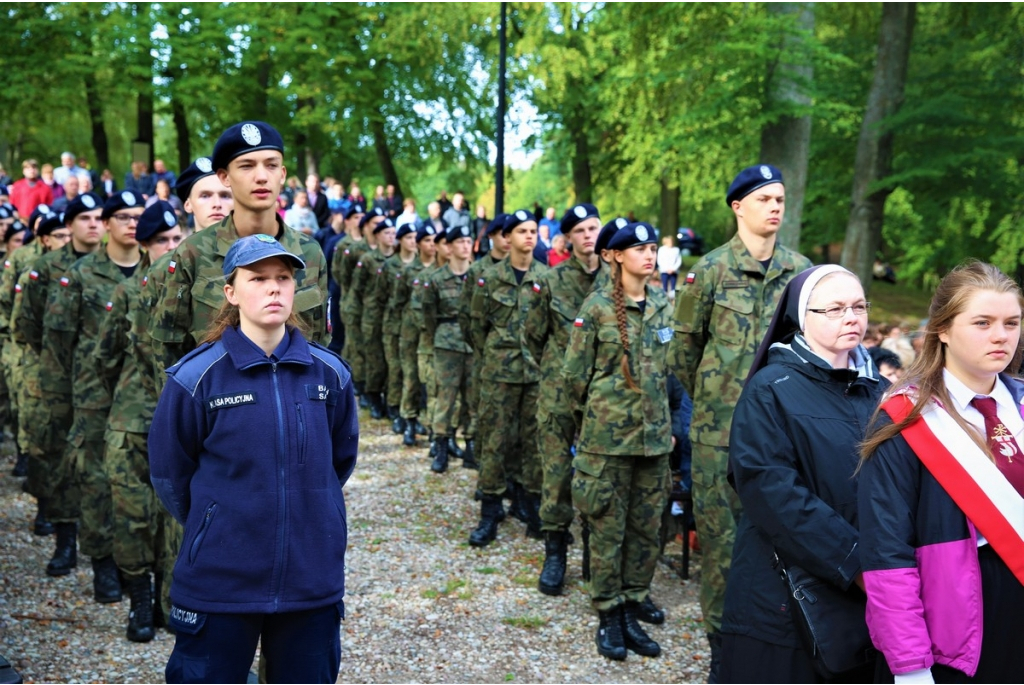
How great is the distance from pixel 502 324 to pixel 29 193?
16233mm

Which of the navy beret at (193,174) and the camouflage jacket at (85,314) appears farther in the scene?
the camouflage jacket at (85,314)

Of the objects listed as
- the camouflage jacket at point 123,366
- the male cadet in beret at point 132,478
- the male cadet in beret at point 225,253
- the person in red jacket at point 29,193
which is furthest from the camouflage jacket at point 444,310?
the person in red jacket at point 29,193

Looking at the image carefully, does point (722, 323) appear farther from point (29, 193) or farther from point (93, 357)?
point (29, 193)

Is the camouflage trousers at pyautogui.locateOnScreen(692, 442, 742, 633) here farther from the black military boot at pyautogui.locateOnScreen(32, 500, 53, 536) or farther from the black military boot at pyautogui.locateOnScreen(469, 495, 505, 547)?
the black military boot at pyautogui.locateOnScreen(32, 500, 53, 536)

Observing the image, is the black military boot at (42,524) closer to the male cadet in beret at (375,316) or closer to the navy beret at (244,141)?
the navy beret at (244,141)

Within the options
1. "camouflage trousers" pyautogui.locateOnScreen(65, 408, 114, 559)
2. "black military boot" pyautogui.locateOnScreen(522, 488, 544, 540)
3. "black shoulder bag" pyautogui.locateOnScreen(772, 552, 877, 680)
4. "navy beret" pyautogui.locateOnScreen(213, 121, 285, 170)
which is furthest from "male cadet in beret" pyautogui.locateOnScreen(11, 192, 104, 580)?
"black shoulder bag" pyautogui.locateOnScreen(772, 552, 877, 680)

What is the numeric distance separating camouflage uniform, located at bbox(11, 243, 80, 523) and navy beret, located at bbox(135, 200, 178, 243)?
4.67ft

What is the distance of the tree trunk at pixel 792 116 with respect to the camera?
573 inches

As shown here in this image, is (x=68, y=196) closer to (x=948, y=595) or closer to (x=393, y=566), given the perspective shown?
(x=393, y=566)

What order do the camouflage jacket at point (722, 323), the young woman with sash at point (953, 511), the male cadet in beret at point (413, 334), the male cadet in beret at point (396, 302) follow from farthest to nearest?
the male cadet in beret at point (396, 302) → the male cadet in beret at point (413, 334) → the camouflage jacket at point (722, 323) → the young woman with sash at point (953, 511)

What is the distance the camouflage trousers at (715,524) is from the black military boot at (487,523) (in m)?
2.72

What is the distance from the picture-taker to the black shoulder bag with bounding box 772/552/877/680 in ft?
10.8

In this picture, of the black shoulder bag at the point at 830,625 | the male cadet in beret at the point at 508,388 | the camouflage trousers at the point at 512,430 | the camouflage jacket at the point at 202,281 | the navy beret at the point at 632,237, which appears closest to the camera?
the black shoulder bag at the point at 830,625

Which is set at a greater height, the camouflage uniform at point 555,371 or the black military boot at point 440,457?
the camouflage uniform at point 555,371
